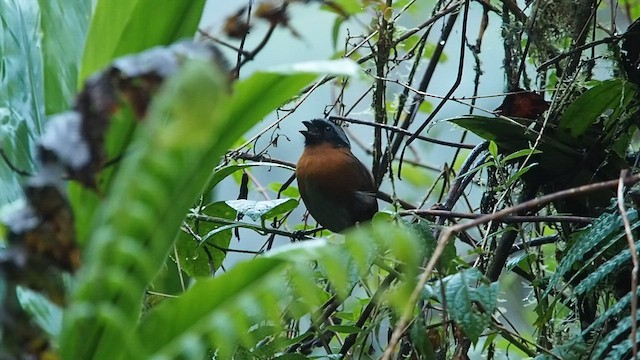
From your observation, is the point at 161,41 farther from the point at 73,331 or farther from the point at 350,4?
the point at 350,4

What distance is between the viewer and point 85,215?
0.84 m

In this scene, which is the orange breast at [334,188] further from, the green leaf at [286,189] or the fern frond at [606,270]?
the fern frond at [606,270]

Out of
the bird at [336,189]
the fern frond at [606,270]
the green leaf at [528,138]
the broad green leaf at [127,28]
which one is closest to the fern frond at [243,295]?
the broad green leaf at [127,28]

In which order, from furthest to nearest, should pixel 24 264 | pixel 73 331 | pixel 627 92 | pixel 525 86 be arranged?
1. pixel 525 86
2. pixel 627 92
3. pixel 73 331
4. pixel 24 264

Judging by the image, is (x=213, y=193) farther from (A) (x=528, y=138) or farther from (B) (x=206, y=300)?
(B) (x=206, y=300)

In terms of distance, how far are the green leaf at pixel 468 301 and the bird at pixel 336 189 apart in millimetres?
878

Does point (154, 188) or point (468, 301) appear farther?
point (468, 301)

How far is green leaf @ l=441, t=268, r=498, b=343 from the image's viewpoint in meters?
1.09

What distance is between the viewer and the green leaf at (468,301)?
43.0 inches

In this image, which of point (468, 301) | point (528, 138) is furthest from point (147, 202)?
point (528, 138)

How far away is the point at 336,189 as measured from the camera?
2096mm

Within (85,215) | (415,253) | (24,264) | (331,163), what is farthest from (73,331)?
→ (331,163)

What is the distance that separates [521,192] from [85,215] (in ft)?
3.80

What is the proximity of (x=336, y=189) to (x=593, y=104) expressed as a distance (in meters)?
0.72
